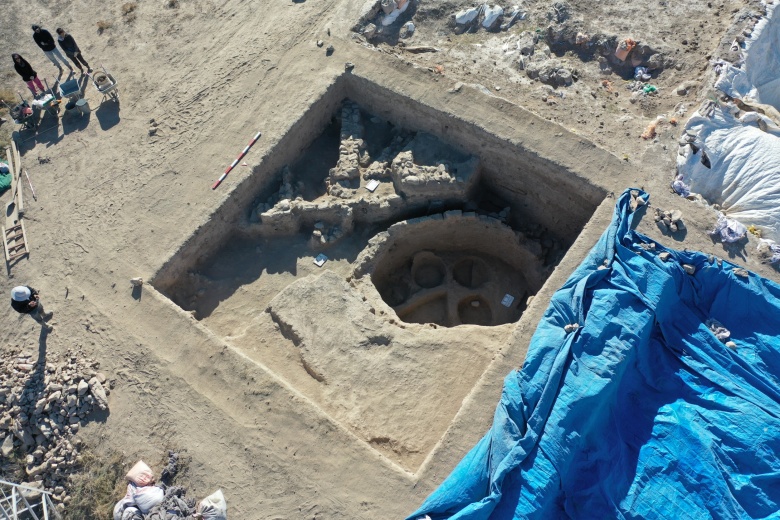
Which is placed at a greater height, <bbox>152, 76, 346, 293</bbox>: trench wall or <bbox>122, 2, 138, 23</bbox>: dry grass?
<bbox>122, 2, 138, 23</bbox>: dry grass

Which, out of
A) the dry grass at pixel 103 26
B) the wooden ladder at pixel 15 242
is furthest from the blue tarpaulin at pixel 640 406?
the dry grass at pixel 103 26

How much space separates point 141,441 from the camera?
8.55 m

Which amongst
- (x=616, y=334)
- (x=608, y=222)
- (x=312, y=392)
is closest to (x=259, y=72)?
(x=312, y=392)

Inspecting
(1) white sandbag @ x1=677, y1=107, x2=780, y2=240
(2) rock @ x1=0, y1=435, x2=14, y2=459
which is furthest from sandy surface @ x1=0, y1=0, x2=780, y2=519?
(2) rock @ x1=0, y1=435, x2=14, y2=459

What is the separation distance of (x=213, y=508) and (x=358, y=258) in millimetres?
4880

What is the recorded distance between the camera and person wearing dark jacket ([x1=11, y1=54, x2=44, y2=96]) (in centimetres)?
1191

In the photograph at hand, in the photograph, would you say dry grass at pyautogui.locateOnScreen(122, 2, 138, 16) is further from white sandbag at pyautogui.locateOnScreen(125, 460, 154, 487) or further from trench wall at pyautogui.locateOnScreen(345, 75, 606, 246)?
white sandbag at pyautogui.locateOnScreen(125, 460, 154, 487)

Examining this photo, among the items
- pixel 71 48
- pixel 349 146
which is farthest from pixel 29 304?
pixel 349 146

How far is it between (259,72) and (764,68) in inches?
411

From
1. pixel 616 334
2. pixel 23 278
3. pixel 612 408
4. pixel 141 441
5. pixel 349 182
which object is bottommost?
pixel 141 441

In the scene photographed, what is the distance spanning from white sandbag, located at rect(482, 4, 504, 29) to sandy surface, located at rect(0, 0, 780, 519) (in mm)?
303

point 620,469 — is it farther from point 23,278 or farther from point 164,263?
point 23,278

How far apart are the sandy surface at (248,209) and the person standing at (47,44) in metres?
0.63

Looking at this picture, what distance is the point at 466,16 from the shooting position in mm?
12531
